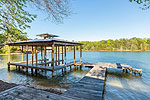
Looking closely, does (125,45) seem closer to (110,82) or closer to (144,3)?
(110,82)

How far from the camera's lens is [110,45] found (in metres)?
71.8

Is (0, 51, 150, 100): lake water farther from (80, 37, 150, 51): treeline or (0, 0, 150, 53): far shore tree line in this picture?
(80, 37, 150, 51): treeline

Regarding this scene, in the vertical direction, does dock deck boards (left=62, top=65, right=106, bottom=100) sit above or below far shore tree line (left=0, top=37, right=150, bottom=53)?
below

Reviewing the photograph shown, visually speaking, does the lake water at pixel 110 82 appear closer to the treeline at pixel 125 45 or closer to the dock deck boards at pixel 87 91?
the dock deck boards at pixel 87 91

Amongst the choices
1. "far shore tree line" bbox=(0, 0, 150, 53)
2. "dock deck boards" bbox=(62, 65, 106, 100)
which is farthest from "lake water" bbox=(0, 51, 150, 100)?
"far shore tree line" bbox=(0, 0, 150, 53)

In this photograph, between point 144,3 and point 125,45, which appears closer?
point 144,3

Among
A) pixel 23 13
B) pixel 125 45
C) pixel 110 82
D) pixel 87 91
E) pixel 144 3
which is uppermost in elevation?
pixel 125 45

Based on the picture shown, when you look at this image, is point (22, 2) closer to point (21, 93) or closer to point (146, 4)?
point (21, 93)

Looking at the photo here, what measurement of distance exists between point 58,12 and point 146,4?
356cm

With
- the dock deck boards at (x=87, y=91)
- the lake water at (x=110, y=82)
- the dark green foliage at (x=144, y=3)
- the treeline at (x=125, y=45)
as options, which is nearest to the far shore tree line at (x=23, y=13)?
the dark green foliage at (x=144, y=3)


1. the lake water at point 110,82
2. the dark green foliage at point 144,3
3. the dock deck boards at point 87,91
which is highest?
the dark green foliage at point 144,3

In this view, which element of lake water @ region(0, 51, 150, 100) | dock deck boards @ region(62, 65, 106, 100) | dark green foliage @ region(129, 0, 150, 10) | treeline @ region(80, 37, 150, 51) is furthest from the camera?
treeline @ region(80, 37, 150, 51)

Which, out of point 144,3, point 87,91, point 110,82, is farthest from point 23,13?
point 110,82

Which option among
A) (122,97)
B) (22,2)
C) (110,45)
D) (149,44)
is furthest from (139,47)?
(22,2)
